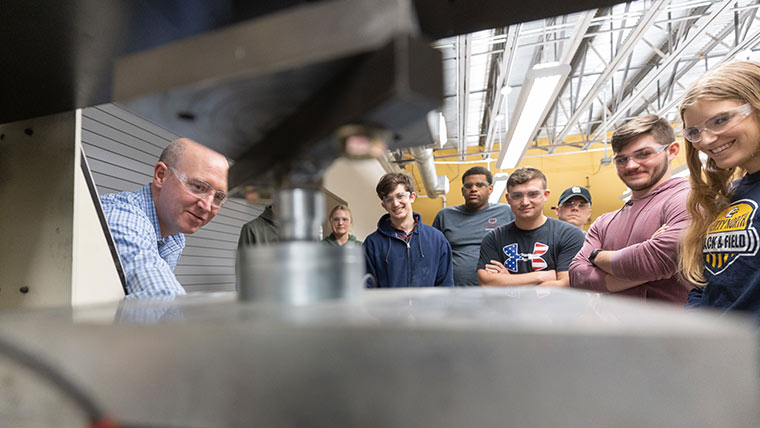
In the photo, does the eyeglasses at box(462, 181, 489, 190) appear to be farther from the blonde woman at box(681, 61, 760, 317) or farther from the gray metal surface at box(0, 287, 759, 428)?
the gray metal surface at box(0, 287, 759, 428)

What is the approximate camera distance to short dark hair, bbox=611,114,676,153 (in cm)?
153

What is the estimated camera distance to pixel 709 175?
1137 mm

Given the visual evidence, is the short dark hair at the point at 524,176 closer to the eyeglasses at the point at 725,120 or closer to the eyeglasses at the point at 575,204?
the eyeglasses at the point at 725,120

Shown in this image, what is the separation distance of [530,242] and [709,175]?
1.01 metres

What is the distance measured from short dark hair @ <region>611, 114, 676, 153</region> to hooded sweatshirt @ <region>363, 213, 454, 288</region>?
118 centimetres

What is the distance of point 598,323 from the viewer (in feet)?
0.74

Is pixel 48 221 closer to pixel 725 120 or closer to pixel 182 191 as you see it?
pixel 182 191

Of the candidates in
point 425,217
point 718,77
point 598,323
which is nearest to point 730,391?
point 598,323

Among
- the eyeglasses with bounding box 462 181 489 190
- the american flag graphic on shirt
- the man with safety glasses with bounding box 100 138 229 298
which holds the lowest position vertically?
the american flag graphic on shirt

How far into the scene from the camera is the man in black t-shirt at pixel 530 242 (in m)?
2.06

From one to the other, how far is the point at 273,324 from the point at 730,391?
25 cm

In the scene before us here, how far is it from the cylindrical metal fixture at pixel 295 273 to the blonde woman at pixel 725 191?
105 cm

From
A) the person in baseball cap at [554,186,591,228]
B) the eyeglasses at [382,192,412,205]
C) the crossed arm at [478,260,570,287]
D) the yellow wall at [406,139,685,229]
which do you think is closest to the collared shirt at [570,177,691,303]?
the crossed arm at [478,260,570,287]

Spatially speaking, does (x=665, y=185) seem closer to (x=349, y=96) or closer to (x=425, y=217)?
(x=349, y=96)
